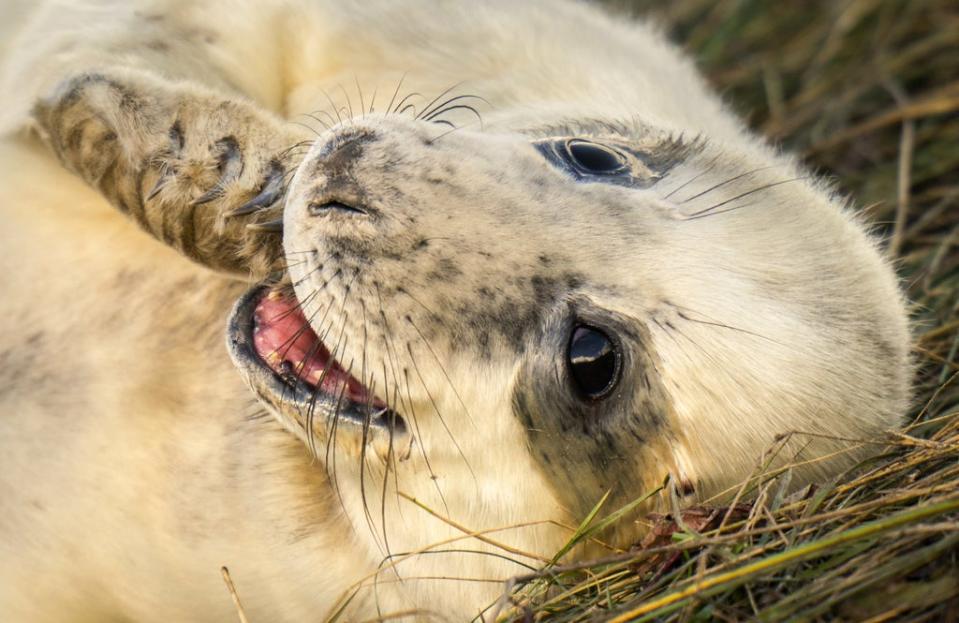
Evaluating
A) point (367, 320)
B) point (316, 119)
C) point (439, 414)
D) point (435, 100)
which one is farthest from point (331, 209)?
point (435, 100)

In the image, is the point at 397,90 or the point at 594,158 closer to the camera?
the point at 594,158

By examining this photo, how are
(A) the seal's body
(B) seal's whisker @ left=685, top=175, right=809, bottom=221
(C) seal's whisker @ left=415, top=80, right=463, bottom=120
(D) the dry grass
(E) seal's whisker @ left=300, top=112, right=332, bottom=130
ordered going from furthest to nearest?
(C) seal's whisker @ left=415, top=80, right=463, bottom=120 < (E) seal's whisker @ left=300, top=112, right=332, bottom=130 < (B) seal's whisker @ left=685, top=175, right=809, bottom=221 < (A) the seal's body < (D) the dry grass

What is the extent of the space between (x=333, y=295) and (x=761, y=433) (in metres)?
0.91

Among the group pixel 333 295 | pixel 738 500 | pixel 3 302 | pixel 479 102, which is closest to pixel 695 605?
pixel 738 500

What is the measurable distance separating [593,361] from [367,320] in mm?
451

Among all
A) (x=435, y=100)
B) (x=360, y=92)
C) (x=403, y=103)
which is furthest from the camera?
(x=403, y=103)

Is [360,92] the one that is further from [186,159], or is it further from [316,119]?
[186,159]

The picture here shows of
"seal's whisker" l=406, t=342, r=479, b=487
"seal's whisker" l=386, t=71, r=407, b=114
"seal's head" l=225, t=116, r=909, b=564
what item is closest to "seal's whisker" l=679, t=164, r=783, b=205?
"seal's head" l=225, t=116, r=909, b=564

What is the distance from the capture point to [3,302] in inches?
123

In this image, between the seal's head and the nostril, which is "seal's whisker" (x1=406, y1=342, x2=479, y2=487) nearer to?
the seal's head

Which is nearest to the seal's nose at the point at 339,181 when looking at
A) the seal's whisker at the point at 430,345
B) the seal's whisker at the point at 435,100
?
the seal's whisker at the point at 430,345

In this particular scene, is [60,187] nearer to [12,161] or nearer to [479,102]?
[12,161]

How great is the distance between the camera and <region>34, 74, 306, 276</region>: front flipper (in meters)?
2.72

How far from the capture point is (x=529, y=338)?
7.97 ft
